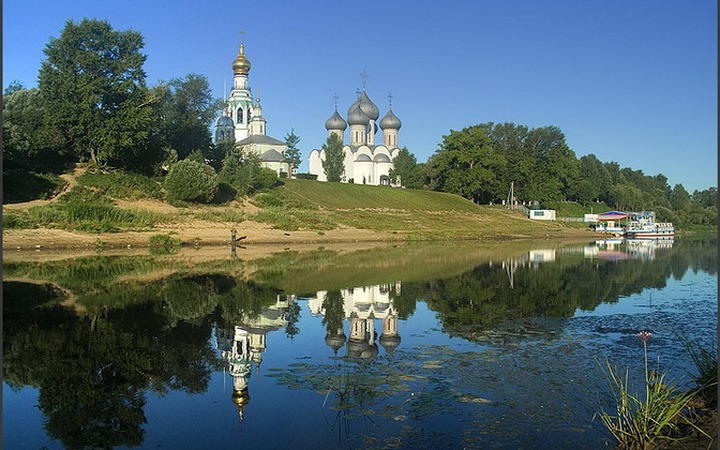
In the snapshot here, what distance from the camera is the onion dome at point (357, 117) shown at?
117938mm

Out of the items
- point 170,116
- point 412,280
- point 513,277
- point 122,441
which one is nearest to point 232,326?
point 122,441

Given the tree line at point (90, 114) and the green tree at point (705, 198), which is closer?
the tree line at point (90, 114)

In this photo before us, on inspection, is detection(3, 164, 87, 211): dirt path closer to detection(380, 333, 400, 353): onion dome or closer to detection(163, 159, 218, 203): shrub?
detection(163, 159, 218, 203): shrub

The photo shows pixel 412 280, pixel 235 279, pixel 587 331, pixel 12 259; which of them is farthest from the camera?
pixel 12 259

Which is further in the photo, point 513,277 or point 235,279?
point 513,277

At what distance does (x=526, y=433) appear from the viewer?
7562 mm

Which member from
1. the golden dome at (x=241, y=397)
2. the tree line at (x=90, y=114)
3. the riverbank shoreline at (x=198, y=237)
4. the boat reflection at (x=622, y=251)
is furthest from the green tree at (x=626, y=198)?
the golden dome at (x=241, y=397)

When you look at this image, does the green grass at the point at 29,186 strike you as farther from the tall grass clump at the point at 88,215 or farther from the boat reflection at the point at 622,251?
the boat reflection at the point at 622,251

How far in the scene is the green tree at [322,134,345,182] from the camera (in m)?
93.8

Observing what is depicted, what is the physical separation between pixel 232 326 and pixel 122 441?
7.01 m

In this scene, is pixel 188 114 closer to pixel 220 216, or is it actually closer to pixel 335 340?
pixel 220 216

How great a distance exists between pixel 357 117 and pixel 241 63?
25.0 metres

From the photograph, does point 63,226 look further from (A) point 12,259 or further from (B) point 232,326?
(B) point 232,326

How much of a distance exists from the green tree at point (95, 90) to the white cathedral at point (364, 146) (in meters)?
56.4
